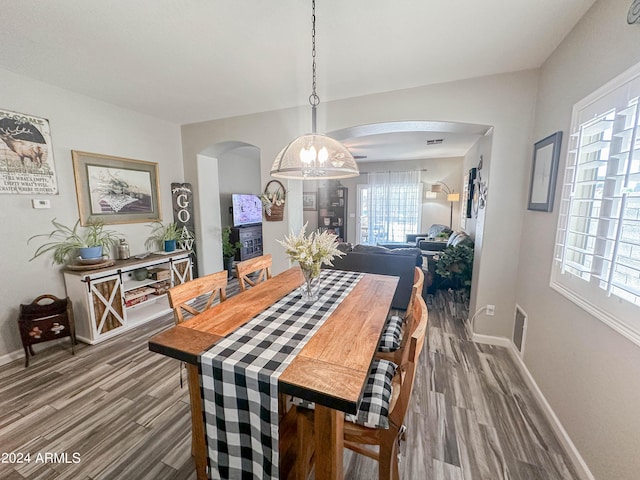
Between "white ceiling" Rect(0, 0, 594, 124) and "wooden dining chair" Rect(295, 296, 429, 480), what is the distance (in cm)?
181

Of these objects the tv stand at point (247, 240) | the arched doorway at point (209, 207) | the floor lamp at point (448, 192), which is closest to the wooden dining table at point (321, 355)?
the arched doorway at point (209, 207)

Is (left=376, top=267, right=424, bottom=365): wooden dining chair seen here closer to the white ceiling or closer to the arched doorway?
the white ceiling

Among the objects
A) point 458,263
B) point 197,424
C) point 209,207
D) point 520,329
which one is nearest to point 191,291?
point 197,424

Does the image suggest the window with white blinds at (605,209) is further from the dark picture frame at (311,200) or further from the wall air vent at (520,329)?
the dark picture frame at (311,200)

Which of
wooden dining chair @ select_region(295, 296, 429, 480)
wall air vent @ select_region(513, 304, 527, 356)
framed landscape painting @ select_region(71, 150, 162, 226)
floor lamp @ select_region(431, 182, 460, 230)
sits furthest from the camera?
floor lamp @ select_region(431, 182, 460, 230)

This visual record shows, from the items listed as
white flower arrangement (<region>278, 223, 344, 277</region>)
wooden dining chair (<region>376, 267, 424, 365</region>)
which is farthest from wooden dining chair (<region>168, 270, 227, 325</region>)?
wooden dining chair (<region>376, 267, 424, 365</region>)

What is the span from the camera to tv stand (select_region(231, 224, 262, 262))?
17.9ft

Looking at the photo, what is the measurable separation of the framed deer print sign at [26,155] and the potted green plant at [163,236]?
3.70ft

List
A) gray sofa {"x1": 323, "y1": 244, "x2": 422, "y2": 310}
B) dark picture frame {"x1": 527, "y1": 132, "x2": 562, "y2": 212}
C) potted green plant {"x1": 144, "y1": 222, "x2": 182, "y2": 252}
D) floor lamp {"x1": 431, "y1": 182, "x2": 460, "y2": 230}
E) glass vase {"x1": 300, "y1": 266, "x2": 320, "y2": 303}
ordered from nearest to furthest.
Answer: glass vase {"x1": 300, "y1": 266, "x2": 320, "y2": 303}, dark picture frame {"x1": 527, "y1": 132, "x2": 562, "y2": 212}, gray sofa {"x1": 323, "y1": 244, "x2": 422, "y2": 310}, potted green plant {"x1": 144, "y1": 222, "x2": 182, "y2": 252}, floor lamp {"x1": 431, "y1": 182, "x2": 460, "y2": 230}

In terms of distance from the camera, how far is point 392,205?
714 centimetres

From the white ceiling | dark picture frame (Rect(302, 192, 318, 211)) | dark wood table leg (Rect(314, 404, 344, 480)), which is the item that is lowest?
dark wood table leg (Rect(314, 404, 344, 480))

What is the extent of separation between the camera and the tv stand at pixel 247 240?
5449 mm

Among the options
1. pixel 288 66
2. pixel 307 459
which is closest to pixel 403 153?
pixel 288 66

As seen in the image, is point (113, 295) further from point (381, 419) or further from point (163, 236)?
point (381, 419)
